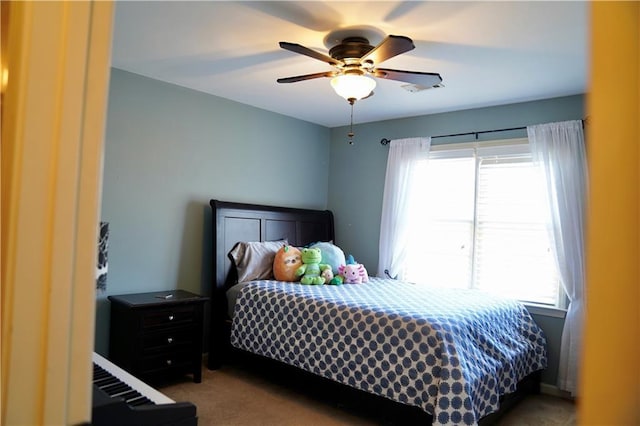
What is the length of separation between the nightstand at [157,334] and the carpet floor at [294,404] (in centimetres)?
19

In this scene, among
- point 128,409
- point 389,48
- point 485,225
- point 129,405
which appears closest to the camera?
point 128,409

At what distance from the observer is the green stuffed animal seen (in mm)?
3754

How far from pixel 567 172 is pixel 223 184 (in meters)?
3.10

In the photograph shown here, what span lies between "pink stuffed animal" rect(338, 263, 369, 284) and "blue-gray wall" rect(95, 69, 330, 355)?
1.18 metres

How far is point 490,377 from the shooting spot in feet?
8.27

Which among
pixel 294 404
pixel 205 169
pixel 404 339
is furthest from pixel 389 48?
pixel 294 404

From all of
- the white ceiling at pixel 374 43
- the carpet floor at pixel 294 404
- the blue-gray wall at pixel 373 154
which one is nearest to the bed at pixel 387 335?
the carpet floor at pixel 294 404

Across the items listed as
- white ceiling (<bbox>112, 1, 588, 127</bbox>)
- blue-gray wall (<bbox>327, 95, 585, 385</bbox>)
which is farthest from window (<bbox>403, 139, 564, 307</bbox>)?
white ceiling (<bbox>112, 1, 588, 127</bbox>)

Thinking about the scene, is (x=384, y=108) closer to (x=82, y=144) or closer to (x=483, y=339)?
(x=483, y=339)

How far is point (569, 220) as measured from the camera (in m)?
3.38

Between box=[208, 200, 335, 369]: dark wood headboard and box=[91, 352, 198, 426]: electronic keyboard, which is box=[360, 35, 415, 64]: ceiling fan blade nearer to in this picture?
box=[91, 352, 198, 426]: electronic keyboard

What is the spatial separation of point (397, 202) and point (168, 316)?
2522mm

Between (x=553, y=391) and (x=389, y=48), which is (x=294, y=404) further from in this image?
(x=389, y=48)

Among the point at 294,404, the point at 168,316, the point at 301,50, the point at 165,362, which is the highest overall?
the point at 301,50
